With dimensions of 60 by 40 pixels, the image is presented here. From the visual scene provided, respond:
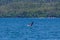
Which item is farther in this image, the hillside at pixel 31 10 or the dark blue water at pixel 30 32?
the hillside at pixel 31 10

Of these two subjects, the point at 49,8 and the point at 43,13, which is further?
the point at 49,8

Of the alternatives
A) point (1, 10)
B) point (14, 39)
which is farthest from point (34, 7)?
point (14, 39)

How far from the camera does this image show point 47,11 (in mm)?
172000

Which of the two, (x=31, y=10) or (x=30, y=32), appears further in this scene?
(x=31, y=10)

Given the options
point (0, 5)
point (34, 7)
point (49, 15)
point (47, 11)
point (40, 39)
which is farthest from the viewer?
point (0, 5)

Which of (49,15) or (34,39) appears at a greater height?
(34,39)

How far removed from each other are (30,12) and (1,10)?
82.4 feet

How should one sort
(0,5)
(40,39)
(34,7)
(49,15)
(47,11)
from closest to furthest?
(40,39) → (49,15) → (47,11) → (34,7) → (0,5)

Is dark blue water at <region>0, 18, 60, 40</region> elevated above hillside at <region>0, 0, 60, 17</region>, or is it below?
above

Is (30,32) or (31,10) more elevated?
(30,32)

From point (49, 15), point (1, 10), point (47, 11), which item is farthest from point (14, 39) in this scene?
point (1, 10)

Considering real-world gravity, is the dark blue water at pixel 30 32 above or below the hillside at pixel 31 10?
above

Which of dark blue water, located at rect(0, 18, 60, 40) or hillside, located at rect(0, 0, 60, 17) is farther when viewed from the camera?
hillside, located at rect(0, 0, 60, 17)

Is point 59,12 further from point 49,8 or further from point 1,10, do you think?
point 1,10
